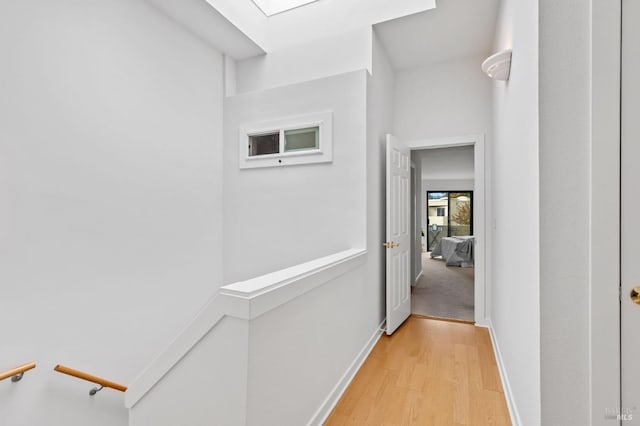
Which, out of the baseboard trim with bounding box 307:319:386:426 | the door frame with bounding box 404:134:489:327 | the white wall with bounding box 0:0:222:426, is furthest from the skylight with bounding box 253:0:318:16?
the baseboard trim with bounding box 307:319:386:426

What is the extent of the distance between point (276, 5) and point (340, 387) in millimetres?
3753

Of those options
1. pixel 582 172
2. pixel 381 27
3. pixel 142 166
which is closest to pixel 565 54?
pixel 582 172

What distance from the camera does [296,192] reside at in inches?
120

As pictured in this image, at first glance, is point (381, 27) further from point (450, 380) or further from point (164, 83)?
point (450, 380)

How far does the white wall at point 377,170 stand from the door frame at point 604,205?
5.72 feet

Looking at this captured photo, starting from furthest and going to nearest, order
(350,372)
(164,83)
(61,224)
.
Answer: (164,83) < (350,372) < (61,224)

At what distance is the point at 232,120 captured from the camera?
3.41 metres

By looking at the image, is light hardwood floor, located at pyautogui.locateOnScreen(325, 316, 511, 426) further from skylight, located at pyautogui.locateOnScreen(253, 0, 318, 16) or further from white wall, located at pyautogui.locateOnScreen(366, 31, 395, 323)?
skylight, located at pyautogui.locateOnScreen(253, 0, 318, 16)

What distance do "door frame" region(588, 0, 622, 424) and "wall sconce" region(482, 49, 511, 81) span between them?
2.73ft

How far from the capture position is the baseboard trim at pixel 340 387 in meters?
1.78

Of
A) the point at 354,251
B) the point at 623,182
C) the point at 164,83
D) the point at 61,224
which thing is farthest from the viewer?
the point at 164,83

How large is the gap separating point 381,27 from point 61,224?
3.11 meters

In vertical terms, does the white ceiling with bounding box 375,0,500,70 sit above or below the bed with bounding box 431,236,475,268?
above

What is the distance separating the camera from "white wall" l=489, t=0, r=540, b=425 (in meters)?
1.27
